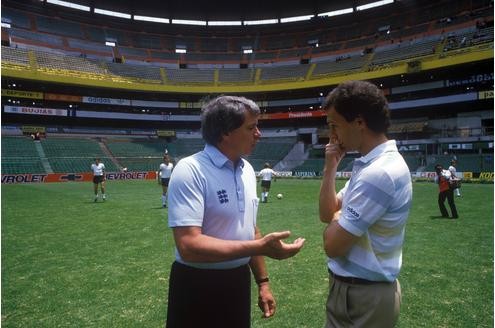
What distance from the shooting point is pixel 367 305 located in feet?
7.64

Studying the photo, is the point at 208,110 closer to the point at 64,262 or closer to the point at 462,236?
the point at 64,262

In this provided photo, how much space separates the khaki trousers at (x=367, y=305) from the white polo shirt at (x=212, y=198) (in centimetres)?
77

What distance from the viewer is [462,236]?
9.71m

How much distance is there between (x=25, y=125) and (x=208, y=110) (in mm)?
54992

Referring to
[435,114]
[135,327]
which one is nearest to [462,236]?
[135,327]

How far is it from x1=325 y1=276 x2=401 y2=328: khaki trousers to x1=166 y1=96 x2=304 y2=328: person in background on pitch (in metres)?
0.45

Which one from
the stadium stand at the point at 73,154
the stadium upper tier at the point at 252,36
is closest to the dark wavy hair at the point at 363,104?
the stadium stand at the point at 73,154

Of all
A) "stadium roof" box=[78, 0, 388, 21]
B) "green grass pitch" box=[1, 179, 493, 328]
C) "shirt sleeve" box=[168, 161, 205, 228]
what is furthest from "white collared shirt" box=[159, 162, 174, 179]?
"stadium roof" box=[78, 0, 388, 21]

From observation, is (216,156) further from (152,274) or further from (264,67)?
(264,67)

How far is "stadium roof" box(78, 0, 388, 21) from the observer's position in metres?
58.7

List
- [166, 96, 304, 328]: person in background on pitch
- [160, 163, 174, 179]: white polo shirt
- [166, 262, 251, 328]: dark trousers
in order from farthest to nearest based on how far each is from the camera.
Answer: [160, 163, 174, 179]: white polo shirt
[166, 262, 251, 328]: dark trousers
[166, 96, 304, 328]: person in background on pitch

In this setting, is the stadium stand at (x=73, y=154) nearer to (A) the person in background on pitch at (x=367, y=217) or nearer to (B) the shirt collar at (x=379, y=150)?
(A) the person in background on pitch at (x=367, y=217)

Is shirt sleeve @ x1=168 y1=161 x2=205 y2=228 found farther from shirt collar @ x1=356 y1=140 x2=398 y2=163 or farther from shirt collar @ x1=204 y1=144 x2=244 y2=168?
shirt collar @ x1=356 y1=140 x2=398 y2=163

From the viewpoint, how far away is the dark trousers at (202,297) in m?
Answer: 2.51
